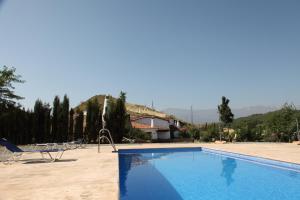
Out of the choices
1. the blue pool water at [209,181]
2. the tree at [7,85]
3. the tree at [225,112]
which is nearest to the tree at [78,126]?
the tree at [7,85]

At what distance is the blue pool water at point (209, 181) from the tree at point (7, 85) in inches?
599

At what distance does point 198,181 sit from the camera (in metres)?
9.07

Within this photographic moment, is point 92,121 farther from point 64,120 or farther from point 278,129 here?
point 278,129

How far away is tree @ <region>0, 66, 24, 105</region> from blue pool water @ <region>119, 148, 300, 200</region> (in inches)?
599

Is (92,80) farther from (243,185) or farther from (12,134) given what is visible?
(243,185)

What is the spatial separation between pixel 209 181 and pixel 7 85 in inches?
811

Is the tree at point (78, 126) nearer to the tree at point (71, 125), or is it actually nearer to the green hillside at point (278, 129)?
the tree at point (71, 125)

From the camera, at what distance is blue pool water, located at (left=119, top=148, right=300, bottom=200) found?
7156 millimetres

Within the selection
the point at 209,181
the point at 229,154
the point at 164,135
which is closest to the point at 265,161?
the point at 209,181

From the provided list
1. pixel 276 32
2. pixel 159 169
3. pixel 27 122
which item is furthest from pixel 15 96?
pixel 276 32

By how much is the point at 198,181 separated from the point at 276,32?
15.0m

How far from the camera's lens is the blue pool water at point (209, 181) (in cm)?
716

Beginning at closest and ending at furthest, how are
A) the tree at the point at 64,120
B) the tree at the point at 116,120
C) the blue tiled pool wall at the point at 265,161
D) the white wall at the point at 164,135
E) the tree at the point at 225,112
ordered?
the blue tiled pool wall at the point at 265,161, the tree at the point at 64,120, the tree at the point at 116,120, the tree at the point at 225,112, the white wall at the point at 164,135

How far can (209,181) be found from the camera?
9.11 metres
